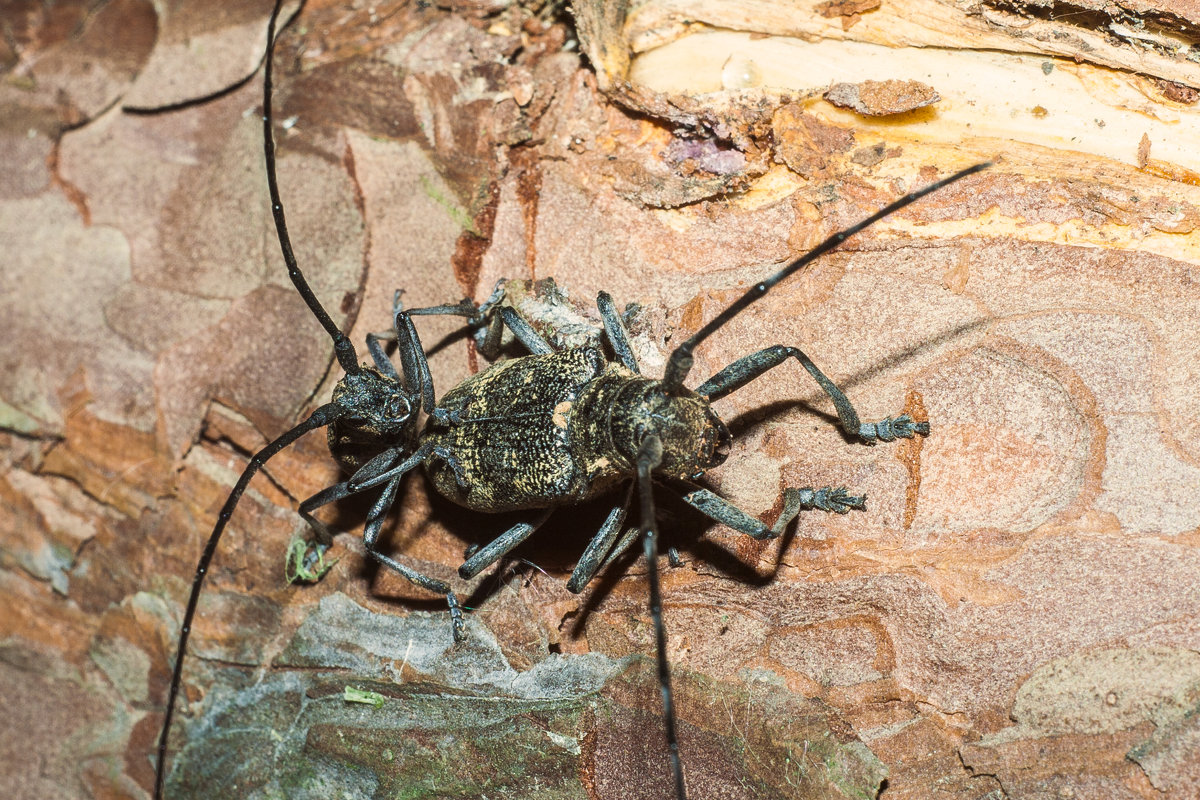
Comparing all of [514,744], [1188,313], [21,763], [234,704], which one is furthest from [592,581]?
[21,763]

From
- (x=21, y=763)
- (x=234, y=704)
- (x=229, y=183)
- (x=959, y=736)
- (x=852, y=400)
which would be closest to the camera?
(x=959, y=736)

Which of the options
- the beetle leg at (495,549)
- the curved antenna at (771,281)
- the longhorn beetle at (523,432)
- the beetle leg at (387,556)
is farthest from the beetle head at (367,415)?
the curved antenna at (771,281)

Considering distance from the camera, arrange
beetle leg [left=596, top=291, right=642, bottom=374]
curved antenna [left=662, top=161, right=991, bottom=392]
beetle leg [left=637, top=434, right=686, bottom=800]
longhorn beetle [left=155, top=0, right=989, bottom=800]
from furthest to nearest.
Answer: beetle leg [left=596, top=291, right=642, bottom=374]
longhorn beetle [left=155, top=0, right=989, bottom=800]
curved antenna [left=662, top=161, right=991, bottom=392]
beetle leg [left=637, top=434, right=686, bottom=800]

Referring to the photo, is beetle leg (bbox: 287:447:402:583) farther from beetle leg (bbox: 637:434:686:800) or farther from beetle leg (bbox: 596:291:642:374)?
beetle leg (bbox: 637:434:686:800)

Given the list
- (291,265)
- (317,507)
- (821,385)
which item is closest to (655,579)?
(821,385)

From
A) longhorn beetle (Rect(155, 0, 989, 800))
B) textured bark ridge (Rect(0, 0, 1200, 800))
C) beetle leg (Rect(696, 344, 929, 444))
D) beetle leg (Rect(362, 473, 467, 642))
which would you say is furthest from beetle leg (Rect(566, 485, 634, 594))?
beetle leg (Rect(696, 344, 929, 444))

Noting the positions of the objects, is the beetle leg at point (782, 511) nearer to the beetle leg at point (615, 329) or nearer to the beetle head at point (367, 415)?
the beetle leg at point (615, 329)

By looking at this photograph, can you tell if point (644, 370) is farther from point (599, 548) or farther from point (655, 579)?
point (655, 579)

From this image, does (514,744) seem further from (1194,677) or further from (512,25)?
(512,25)
